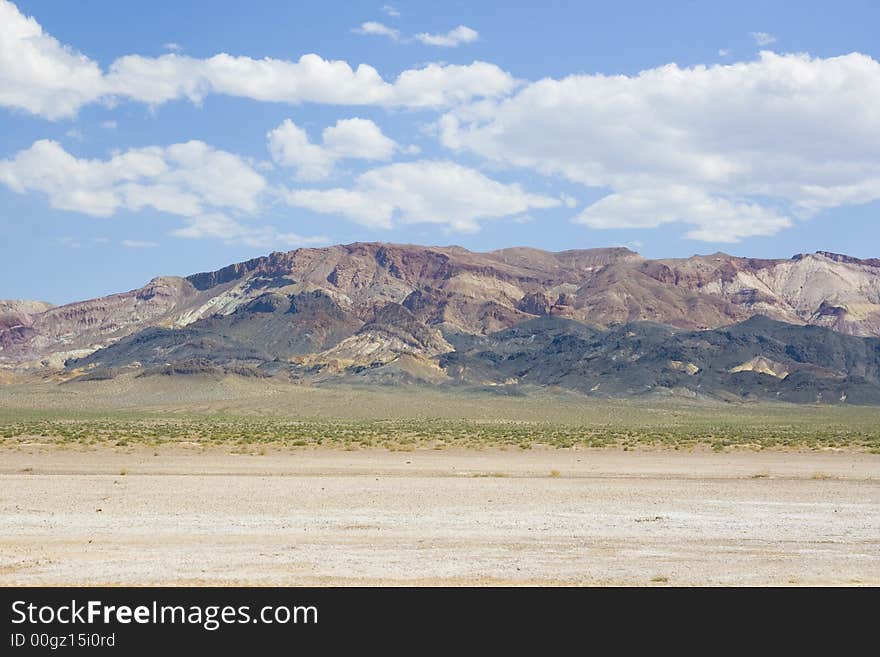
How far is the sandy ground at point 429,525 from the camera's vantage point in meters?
15.2

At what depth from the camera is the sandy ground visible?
15.2 m

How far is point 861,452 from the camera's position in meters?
50.8

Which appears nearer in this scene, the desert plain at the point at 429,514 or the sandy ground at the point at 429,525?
the sandy ground at the point at 429,525

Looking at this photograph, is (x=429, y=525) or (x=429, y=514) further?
(x=429, y=514)

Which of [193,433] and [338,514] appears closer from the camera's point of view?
[338,514]

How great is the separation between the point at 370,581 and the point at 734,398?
184124 mm

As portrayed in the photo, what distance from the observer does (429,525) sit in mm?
20984

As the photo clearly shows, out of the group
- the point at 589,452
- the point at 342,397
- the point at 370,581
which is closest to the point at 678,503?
the point at 370,581

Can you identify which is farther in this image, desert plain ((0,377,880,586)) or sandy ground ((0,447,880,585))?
desert plain ((0,377,880,586))
